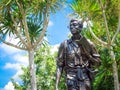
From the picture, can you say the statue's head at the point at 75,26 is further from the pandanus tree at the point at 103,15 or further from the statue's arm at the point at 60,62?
the pandanus tree at the point at 103,15

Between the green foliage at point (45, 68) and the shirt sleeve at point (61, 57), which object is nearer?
the shirt sleeve at point (61, 57)

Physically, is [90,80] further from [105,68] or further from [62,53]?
[105,68]

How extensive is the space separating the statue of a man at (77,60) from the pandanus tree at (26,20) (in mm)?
11930

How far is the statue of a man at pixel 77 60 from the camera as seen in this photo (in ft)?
17.8

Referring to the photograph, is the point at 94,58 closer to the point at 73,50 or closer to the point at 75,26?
the point at 73,50

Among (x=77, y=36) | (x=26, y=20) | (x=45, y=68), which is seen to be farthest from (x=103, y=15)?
(x=45, y=68)

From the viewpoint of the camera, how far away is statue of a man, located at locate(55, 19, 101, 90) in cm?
543

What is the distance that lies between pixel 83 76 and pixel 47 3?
13.1 metres

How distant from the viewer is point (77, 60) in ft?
18.2

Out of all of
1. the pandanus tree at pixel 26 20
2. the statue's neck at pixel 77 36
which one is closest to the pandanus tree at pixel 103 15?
the pandanus tree at pixel 26 20

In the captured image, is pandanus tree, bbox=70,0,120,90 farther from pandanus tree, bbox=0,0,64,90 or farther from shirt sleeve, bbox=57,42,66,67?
shirt sleeve, bbox=57,42,66,67

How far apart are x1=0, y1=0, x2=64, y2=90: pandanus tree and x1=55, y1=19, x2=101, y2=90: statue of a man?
11930 millimetres

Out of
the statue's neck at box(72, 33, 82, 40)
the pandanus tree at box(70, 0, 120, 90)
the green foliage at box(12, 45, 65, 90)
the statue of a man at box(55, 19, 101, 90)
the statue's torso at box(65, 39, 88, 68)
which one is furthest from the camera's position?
the green foliage at box(12, 45, 65, 90)

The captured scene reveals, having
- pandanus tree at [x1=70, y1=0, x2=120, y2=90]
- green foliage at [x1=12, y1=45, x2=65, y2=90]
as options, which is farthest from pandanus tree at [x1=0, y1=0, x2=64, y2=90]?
green foliage at [x1=12, y1=45, x2=65, y2=90]
